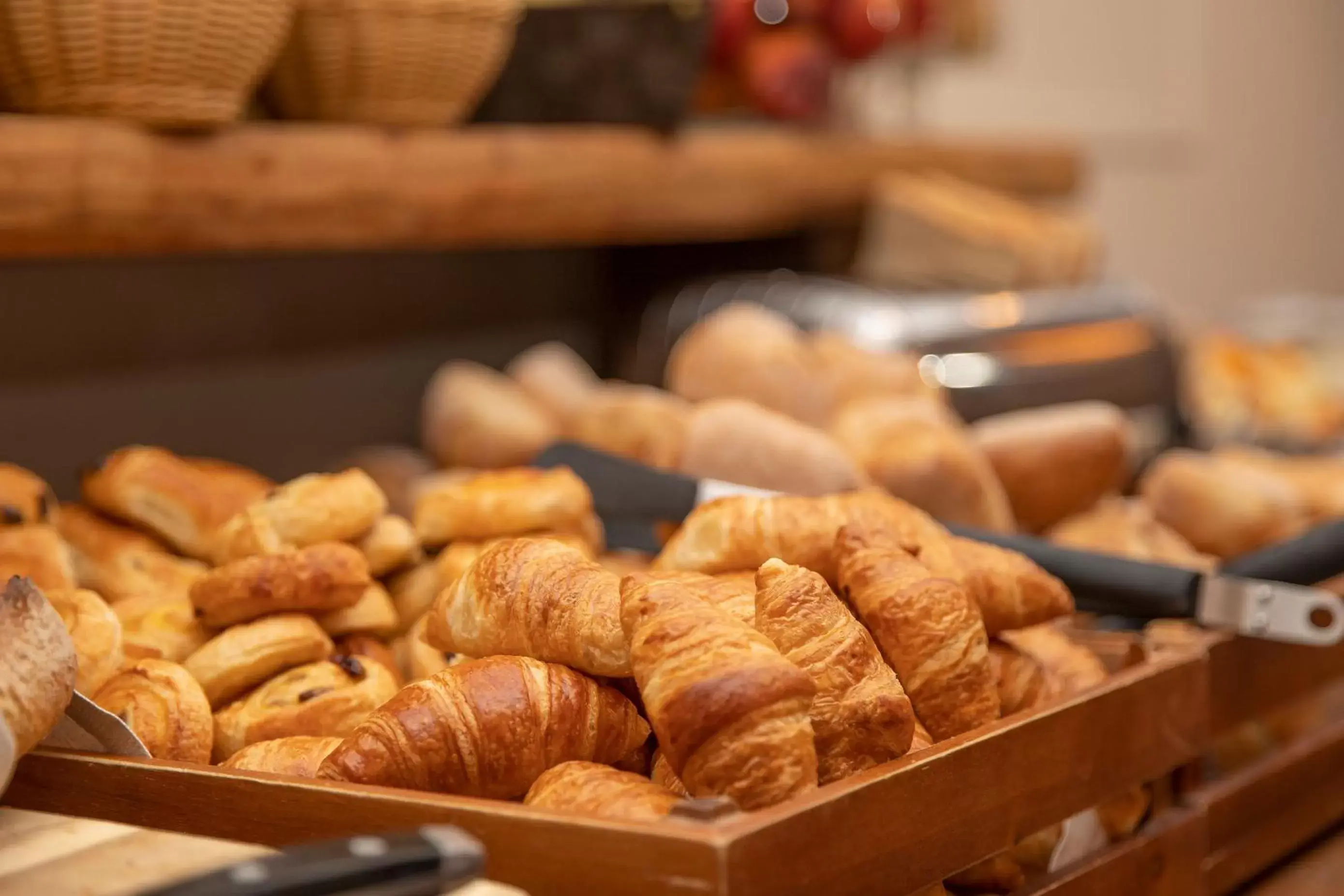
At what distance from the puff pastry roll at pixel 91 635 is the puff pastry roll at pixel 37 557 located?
6cm

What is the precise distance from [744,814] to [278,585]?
1.50 ft

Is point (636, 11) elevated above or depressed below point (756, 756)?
above

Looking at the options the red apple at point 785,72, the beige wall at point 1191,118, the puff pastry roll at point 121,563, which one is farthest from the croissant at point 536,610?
the beige wall at point 1191,118


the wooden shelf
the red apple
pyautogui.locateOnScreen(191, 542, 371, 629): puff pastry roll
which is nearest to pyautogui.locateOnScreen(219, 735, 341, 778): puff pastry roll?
pyautogui.locateOnScreen(191, 542, 371, 629): puff pastry roll

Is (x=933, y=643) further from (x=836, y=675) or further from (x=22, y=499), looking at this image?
(x=22, y=499)

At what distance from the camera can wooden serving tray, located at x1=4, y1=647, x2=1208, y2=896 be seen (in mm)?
740

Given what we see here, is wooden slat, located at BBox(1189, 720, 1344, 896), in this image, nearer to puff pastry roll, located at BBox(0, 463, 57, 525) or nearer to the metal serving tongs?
the metal serving tongs

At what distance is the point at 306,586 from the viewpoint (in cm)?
110

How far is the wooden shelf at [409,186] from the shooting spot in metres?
1.37

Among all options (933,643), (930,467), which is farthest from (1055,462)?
(933,643)

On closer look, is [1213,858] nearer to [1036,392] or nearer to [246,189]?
[1036,392]

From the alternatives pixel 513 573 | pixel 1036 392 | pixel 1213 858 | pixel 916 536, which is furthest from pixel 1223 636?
pixel 1036 392

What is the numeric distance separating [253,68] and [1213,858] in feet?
3.52

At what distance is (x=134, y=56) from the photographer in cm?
136
